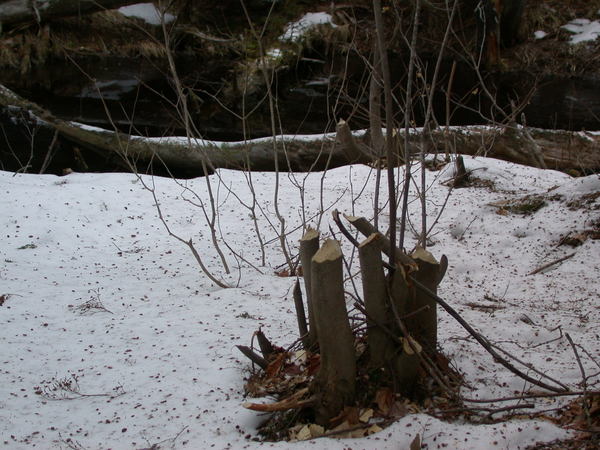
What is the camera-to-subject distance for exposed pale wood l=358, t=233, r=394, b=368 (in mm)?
2293

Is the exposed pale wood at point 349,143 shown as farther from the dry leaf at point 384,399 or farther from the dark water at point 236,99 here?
the dry leaf at point 384,399

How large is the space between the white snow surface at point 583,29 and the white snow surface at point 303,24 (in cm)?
565

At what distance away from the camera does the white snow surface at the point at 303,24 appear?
11.2 metres

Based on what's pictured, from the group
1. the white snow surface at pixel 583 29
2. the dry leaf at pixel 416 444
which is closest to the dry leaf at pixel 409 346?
the dry leaf at pixel 416 444

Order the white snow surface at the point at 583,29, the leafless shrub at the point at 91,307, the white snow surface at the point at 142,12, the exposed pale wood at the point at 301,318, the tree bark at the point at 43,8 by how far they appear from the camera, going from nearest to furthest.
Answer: the exposed pale wood at the point at 301,318, the leafless shrub at the point at 91,307, the tree bark at the point at 43,8, the white snow surface at the point at 142,12, the white snow surface at the point at 583,29

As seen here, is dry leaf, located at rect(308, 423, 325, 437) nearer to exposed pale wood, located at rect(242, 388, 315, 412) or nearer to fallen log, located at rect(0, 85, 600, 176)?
exposed pale wood, located at rect(242, 388, 315, 412)

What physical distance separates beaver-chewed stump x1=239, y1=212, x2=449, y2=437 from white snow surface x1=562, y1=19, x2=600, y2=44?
39.8ft

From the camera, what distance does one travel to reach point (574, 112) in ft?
34.3

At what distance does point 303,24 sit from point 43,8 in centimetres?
499

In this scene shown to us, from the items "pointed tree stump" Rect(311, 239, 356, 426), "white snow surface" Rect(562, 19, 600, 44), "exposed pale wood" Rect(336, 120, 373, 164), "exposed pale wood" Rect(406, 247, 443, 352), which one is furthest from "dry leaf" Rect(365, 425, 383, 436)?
"white snow surface" Rect(562, 19, 600, 44)

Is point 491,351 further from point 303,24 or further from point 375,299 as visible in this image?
point 303,24

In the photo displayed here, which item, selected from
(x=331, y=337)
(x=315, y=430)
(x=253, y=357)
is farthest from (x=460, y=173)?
(x=315, y=430)

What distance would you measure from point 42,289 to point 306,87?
8.45m

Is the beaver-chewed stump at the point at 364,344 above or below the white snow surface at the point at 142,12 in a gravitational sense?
below
